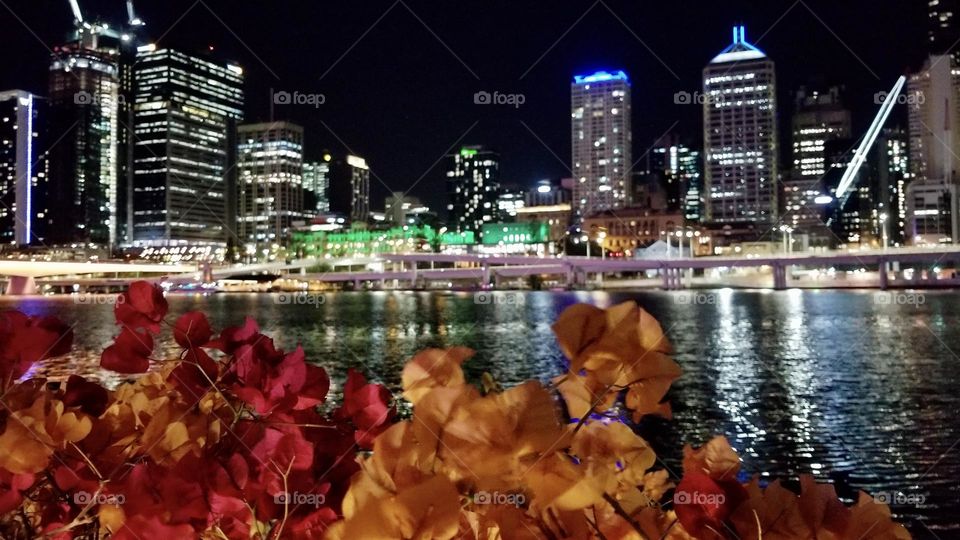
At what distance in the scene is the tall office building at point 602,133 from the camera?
13962cm

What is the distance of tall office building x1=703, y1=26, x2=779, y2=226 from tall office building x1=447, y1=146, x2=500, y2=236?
42566 mm

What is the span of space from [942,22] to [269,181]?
11918 cm

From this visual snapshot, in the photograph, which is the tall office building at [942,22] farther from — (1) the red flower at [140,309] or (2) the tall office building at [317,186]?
(1) the red flower at [140,309]

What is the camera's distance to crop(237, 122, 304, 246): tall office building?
100312mm

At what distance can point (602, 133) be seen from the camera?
13938 cm

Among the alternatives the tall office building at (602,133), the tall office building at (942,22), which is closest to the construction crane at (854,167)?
the tall office building at (942,22)

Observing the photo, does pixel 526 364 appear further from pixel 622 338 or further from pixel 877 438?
pixel 622 338

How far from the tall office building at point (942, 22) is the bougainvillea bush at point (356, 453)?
5864 inches

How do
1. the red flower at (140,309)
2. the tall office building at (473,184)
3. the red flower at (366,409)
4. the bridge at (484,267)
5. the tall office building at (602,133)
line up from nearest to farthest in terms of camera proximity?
the red flower at (366,409), the red flower at (140,309), the bridge at (484,267), the tall office building at (602,133), the tall office building at (473,184)

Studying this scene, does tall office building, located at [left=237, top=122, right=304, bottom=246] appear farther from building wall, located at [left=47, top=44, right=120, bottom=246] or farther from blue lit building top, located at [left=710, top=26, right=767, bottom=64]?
blue lit building top, located at [left=710, top=26, right=767, bottom=64]

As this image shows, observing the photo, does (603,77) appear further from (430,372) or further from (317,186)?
(430,372)

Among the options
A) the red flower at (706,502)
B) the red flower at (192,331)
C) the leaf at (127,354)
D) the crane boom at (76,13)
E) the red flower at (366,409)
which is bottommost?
the red flower at (706,502)

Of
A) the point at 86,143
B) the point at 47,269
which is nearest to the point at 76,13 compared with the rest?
the point at 86,143

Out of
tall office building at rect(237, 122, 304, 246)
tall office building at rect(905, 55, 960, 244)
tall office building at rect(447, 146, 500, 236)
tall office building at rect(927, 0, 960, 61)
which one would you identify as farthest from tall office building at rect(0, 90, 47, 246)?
tall office building at rect(927, 0, 960, 61)
